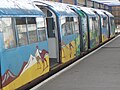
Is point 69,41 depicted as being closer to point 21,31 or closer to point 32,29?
point 32,29

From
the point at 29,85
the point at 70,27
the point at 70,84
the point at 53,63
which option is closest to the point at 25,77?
the point at 29,85

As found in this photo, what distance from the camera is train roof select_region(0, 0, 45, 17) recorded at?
28.9ft

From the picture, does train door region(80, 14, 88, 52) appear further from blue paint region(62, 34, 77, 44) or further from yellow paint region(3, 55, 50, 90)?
yellow paint region(3, 55, 50, 90)

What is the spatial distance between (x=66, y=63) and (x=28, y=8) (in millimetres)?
5231

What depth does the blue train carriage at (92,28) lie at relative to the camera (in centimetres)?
2189

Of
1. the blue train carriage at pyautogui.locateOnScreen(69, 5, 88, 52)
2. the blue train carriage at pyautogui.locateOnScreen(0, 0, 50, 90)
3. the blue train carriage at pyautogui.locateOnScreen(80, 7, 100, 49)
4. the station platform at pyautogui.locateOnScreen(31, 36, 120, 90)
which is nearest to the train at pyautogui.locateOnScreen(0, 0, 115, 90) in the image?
the blue train carriage at pyautogui.locateOnScreen(0, 0, 50, 90)

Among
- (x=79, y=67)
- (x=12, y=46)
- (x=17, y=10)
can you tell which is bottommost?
(x=79, y=67)

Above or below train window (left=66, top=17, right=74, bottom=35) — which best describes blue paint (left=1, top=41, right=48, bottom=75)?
below

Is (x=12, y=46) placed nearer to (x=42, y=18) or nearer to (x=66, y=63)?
(x=42, y=18)

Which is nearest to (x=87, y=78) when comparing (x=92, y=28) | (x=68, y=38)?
(x=68, y=38)

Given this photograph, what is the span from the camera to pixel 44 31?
40.1ft

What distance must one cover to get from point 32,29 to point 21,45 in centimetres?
135

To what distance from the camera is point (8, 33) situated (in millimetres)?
8898

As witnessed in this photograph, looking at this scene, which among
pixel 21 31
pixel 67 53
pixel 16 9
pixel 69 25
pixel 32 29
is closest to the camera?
pixel 16 9
